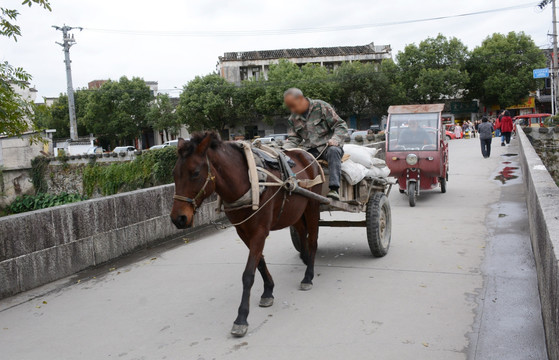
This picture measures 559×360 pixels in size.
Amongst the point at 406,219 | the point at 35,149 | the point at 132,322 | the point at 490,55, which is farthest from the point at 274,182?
the point at 490,55

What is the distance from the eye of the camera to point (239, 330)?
14.3 feet

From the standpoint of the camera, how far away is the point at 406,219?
32.3 feet

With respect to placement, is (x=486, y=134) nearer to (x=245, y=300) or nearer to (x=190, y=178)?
(x=245, y=300)

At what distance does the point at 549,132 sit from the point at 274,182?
27.5 m

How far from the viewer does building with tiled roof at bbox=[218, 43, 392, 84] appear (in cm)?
6197

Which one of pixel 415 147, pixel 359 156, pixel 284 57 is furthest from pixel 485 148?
pixel 284 57

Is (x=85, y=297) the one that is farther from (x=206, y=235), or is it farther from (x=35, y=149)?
(x=35, y=149)

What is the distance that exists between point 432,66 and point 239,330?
52.3 meters

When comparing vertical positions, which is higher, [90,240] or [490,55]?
[490,55]

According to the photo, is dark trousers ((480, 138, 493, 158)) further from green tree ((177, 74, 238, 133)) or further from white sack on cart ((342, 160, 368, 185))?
green tree ((177, 74, 238, 133))

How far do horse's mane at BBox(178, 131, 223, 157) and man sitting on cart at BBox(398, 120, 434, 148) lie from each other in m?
8.42

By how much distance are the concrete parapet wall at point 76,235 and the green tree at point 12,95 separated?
3.77 feet

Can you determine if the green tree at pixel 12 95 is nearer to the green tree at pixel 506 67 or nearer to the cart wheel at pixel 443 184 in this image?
the cart wheel at pixel 443 184

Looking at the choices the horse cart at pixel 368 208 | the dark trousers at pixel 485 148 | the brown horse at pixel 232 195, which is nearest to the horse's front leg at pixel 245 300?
the brown horse at pixel 232 195
